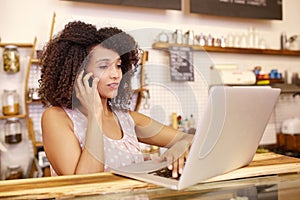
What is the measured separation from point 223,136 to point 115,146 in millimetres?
519

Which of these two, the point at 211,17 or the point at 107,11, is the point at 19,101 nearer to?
the point at 107,11

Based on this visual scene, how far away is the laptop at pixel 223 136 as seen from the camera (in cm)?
67

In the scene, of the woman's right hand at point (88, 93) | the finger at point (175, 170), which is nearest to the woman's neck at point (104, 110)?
the woman's right hand at point (88, 93)

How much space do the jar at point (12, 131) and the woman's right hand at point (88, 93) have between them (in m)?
1.71

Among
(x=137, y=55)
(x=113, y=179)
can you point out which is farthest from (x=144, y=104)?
(x=113, y=179)

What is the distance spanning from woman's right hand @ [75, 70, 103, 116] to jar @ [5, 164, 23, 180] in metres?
1.72

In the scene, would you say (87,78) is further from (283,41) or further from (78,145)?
(283,41)

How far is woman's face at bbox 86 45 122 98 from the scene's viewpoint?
1.02 m

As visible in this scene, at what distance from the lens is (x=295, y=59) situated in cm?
370

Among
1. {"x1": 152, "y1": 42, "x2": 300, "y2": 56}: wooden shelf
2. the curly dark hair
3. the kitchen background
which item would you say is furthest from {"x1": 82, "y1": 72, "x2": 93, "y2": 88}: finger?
{"x1": 152, "y1": 42, "x2": 300, "y2": 56}: wooden shelf

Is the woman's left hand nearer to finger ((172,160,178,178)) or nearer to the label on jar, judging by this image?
finger ((172,160,178,178))

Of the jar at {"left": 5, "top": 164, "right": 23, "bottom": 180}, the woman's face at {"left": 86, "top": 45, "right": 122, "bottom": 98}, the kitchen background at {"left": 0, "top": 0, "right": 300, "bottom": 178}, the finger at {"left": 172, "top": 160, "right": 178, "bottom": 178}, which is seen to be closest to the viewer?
the finger at {"left": 172, "top": 160, "right": 178, "bottom": 178}

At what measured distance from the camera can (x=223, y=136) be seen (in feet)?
2.43

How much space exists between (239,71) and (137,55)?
2.14m
